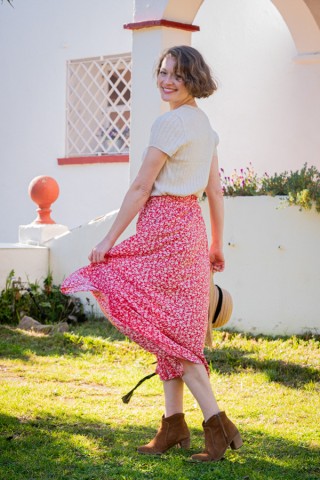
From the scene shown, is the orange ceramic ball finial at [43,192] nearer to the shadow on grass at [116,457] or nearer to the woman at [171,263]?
the shadow on grass at [116,457]

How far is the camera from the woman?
4230 mm

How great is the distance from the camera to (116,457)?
14.3ft

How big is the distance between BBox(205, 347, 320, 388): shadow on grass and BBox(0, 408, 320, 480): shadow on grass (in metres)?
1.47

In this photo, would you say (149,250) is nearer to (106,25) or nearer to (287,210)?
(287,210)

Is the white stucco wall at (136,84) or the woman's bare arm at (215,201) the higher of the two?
the white stucco wall at (136,84)

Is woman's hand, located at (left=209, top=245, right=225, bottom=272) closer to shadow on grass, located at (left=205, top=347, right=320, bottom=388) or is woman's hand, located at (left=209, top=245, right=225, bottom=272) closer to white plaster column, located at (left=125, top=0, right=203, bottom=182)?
shadow on grass, located at (left=205, top=347, right=320, bottom=388)

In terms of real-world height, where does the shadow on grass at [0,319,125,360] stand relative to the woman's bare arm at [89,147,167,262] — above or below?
below

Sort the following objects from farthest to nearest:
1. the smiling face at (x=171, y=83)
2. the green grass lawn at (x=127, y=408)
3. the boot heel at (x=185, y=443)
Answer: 1. the boot heel at (x=185, y=443)
2. the smiling face at (x=171, y=83)
3. the green grass lawn at (x=127, y=408)

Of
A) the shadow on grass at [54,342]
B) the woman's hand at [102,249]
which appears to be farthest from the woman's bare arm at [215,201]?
the shadow on grass at [54,342]

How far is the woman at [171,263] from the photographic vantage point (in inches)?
167

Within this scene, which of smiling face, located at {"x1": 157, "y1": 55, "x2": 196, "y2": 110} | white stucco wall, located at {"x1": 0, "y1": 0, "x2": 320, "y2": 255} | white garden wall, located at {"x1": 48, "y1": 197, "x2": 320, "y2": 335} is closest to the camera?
smiling face, located at {"x1": 157, "y1": 55, "x2": 196, "y2": 110}

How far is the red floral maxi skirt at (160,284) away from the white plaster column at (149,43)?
370 centimetres

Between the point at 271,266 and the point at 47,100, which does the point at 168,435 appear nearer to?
the point at 271,266

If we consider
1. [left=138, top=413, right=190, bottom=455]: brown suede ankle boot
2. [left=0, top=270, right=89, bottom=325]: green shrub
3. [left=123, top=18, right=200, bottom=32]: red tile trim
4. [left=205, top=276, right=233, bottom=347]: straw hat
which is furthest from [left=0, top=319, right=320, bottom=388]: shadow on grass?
[left=123, top=18, right=200, bottom=32]: red tile trim
